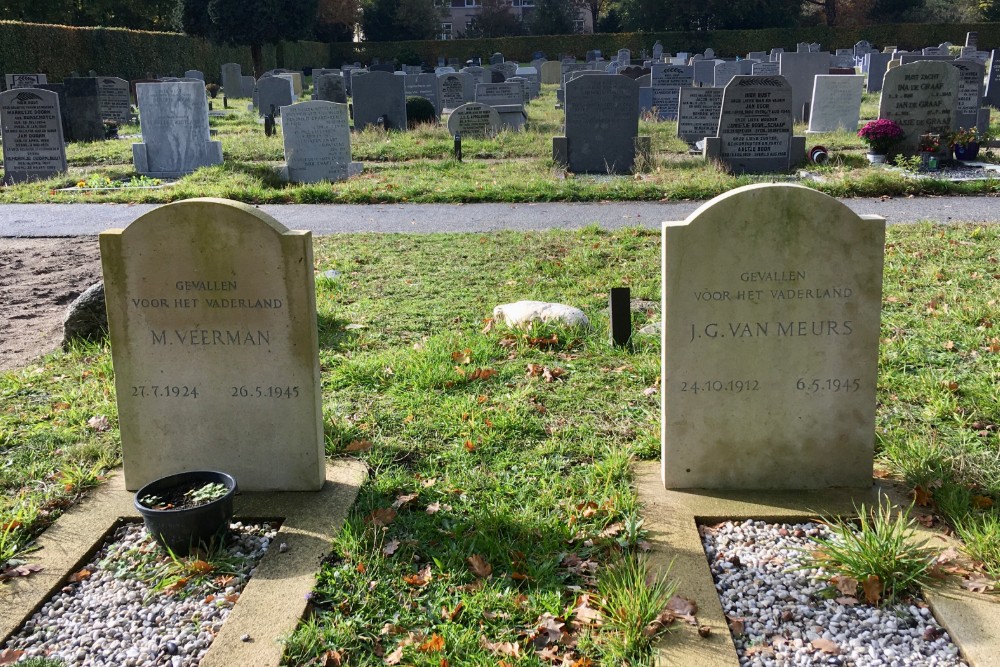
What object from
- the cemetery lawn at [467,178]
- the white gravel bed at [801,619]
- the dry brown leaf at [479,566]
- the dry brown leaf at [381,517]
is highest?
the cemetery lawn at [467,178]

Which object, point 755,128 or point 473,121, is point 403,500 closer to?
point 755,128

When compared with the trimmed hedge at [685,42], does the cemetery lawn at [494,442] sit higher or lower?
lower

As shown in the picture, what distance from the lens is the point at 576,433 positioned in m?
4.61

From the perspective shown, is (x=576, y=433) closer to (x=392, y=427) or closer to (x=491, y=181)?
(x=392, y=427)

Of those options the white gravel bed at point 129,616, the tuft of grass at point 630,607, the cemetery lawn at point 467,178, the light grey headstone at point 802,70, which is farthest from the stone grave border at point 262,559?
the light grey headstone at point 802,70

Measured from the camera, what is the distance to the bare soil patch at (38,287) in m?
6.63

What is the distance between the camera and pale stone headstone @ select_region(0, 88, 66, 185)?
49.9ft

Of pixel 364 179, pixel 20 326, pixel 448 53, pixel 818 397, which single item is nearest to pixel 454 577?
pixel 818 397

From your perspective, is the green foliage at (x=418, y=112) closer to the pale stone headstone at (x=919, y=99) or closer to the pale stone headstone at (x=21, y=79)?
the pale stone headstone at (x=919, y=99)

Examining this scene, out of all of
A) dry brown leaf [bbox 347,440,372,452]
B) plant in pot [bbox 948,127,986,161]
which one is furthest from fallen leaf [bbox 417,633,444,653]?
plant in pot [bbox 948,127,986,161]

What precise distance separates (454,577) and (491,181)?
10219mm

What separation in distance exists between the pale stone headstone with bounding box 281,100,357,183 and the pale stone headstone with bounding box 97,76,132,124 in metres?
14.0

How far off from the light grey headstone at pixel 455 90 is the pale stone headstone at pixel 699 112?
1009 centimetres

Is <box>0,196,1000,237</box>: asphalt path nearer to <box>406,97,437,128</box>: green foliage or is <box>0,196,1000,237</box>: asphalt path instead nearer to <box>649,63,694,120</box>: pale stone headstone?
<box>406,97,437,128</box>: green foliage
